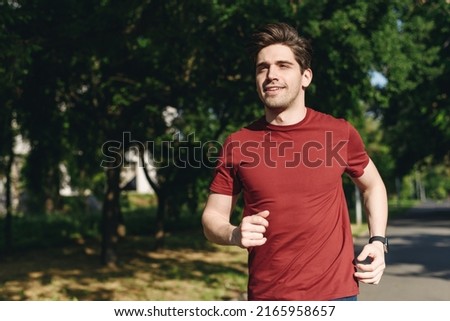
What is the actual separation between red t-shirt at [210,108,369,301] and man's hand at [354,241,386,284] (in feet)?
0.24

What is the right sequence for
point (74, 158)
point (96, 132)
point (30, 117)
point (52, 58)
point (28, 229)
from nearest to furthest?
point (52, 58) → point (30, 117) → point (96, 132) → point (74, 158) → point (28, 229)

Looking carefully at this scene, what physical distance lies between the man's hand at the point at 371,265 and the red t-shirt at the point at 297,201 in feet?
0.24

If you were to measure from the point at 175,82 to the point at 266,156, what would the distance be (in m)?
13.0

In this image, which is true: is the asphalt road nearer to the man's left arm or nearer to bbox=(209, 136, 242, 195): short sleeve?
the man's left arm

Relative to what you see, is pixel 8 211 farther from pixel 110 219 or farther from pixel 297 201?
pixel 297 201

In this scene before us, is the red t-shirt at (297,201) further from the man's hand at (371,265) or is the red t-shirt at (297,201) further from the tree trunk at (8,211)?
the tree trunk at (8,211)

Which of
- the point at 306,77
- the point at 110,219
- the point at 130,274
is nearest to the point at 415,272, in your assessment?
the point at 130,274

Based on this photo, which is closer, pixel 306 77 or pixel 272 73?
pixel 272 73

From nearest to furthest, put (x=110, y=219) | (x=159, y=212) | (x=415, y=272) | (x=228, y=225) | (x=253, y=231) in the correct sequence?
(x=253, y=231), (x=228, y=225), (x=415, y=272), (x=110, y=219), (x=159, y=212)

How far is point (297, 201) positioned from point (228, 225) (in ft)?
0.99

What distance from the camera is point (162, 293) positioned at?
33.9 ft

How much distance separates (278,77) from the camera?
256 cm
